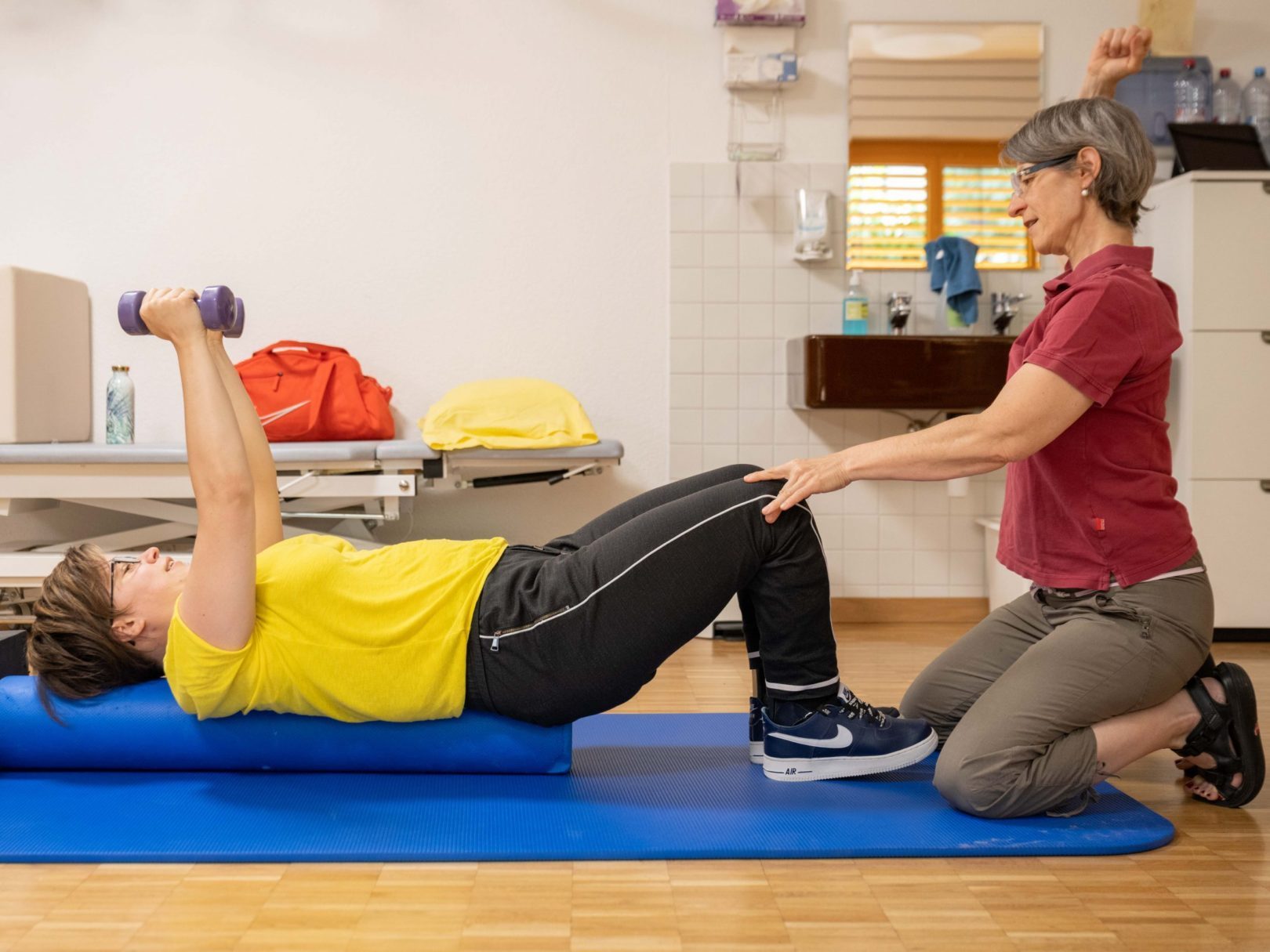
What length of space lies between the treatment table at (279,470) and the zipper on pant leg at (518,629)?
1.65m

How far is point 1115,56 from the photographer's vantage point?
98.9 inches

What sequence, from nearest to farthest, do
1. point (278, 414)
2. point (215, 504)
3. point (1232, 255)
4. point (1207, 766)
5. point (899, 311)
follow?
point (215, 504) < point (1207, 766) < point (278, 414) < point (1232, 255) < point (899, 311)

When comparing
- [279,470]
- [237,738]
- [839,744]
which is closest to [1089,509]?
[839,744]

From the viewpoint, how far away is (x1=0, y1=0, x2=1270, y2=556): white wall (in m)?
4.21

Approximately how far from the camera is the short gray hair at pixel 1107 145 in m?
2.15

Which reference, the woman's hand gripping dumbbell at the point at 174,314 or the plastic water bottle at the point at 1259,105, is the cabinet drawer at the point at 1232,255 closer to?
the plastic water bottle at the point at 1259,105

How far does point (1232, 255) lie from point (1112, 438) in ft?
7.18

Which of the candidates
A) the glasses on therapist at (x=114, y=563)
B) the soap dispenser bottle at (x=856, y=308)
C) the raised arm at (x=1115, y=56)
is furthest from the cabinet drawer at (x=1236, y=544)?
the glasses on therapist at (x=114, y=563)

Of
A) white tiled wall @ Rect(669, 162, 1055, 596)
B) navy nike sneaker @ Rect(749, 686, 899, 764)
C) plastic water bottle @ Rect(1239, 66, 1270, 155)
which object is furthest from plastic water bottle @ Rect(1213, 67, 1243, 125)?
navy nike sneaker @ Rect(749, 686, 899, 764)

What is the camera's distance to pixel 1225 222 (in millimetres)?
3898

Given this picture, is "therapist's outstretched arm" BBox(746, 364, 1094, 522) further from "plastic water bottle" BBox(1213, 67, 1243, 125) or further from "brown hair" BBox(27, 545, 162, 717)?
"plastic water bottle" BBox(1213, 67, 1243, 125)

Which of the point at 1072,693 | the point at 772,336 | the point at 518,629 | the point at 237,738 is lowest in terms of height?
the point at 237,738

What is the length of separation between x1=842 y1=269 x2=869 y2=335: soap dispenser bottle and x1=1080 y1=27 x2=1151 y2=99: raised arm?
1687mm

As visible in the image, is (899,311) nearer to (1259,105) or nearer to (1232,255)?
(1232,255)
